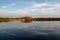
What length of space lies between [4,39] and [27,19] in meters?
45.3

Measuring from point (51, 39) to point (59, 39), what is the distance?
996mm

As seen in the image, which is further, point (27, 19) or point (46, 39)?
point (27, 19)

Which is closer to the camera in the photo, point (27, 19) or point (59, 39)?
point (59, 39)

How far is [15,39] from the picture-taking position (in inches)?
583

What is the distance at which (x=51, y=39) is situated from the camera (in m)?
14.6

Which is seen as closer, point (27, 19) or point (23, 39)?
point (23, 39)

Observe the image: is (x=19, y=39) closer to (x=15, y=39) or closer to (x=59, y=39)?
(x=15, y=39)

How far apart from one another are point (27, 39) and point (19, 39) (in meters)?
1.04

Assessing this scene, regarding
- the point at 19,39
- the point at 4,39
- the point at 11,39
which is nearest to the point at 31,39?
the point at 19,39

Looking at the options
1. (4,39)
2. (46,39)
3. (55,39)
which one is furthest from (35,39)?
(4,39)

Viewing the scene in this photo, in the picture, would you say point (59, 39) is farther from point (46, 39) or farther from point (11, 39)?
point (11, 39)

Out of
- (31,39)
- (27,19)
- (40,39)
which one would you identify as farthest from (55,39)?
(27,19)

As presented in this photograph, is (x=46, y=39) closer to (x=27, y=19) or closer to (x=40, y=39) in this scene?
(x=40, y=39)

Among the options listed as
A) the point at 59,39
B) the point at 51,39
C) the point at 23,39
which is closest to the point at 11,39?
the point at 23,39
